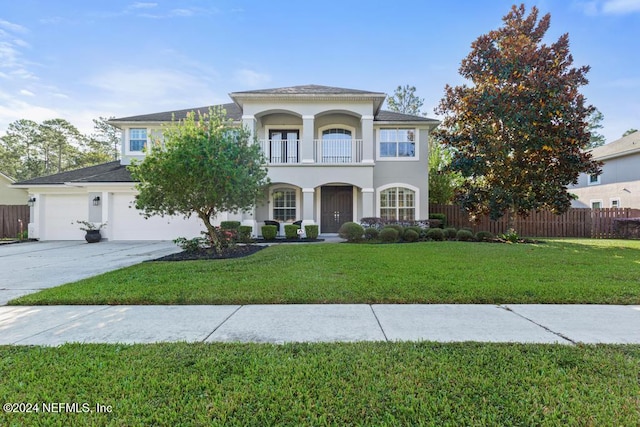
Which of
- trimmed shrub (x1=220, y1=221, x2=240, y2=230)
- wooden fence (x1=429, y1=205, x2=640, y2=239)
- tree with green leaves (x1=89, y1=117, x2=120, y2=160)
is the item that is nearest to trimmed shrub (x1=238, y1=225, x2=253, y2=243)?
trimmed shrub (x1=220, y1=221, x2=240, y2=230)

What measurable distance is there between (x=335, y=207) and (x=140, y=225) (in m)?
9.69

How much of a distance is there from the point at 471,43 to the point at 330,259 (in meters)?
11.8

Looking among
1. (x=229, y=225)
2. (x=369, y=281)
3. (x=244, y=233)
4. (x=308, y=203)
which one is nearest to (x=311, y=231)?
(x=308, y=203)

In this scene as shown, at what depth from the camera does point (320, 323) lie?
394cm

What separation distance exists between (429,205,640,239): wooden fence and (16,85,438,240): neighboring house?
4.43 metres

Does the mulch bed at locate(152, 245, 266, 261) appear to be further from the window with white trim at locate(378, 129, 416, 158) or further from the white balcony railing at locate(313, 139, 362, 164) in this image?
the window with white trim at locate(378, 129, 416, 158)

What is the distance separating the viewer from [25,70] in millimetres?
13750

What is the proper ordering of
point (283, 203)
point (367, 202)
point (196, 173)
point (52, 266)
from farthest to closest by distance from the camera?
1. point (283, 203)
2. point (367, 202)
3. point (196, 173)
4. point (52, 266)

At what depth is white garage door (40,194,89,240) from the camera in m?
15.6

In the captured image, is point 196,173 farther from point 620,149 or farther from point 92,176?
point 620,149

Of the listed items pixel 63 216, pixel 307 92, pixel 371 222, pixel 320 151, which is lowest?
pixel 371 222

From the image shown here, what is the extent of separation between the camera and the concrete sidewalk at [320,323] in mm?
3461

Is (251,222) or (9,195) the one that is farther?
(9,195)

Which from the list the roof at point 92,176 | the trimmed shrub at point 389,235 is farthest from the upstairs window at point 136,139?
the trimmed shrub at point 389,235
